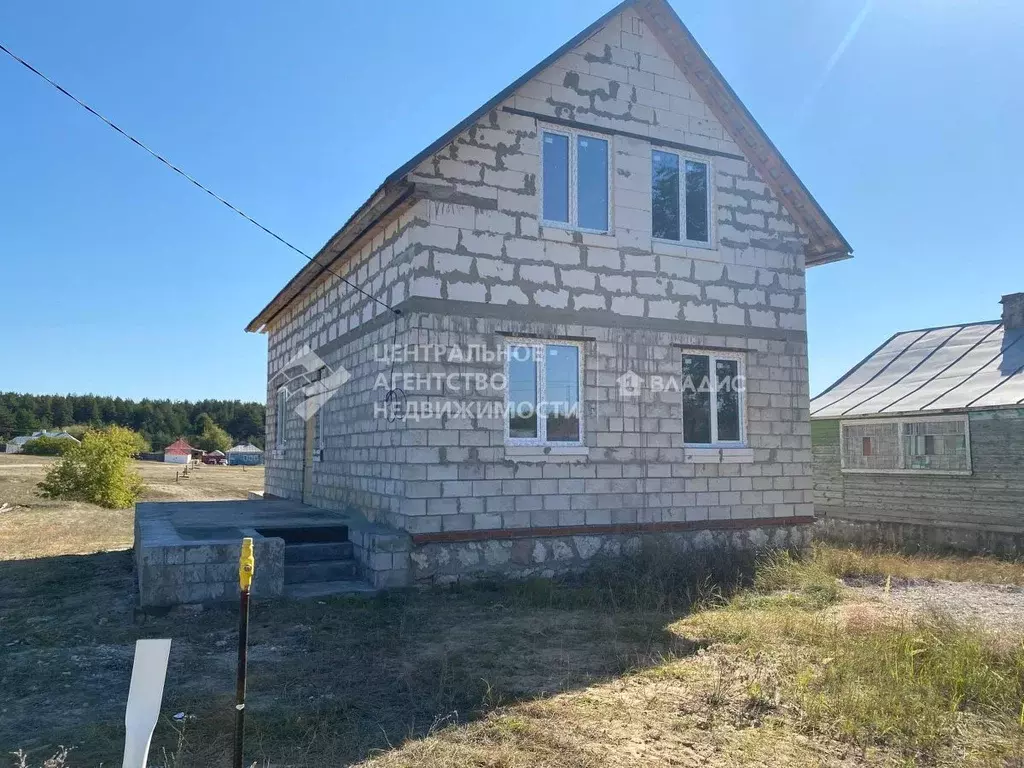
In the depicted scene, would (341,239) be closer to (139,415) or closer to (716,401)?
(716,401)

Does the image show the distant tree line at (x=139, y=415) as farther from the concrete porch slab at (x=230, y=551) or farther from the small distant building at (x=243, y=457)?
the concrete porch slab at (x=230, y=551)

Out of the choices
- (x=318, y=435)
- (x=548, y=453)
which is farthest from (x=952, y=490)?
(x=318, y=435)

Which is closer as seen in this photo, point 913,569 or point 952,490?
point 913,569

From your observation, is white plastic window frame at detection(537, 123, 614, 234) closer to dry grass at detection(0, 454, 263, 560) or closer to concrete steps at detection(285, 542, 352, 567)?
concrete steps at detection(285, 542, 352, 567)

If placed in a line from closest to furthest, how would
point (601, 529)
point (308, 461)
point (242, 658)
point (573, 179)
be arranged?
point (242, 658) → point (601, 529) → point (573, 179) → point (308, 461)

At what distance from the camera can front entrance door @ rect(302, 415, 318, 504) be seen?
45.2 feet

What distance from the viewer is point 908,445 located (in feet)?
53.7

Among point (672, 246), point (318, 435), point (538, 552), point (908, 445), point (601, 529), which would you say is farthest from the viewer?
point (908, 445)

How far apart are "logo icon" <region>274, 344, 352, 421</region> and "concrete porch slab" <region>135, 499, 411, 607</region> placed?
233cm

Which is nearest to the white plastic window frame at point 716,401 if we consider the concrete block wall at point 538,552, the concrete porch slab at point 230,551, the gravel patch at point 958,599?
the concrete block wall at point 538,552

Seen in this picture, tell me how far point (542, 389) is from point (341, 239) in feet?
12.6

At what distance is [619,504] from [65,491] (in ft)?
57.5

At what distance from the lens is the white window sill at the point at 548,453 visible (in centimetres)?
952

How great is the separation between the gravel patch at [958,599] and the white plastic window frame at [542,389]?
4.10 metres
